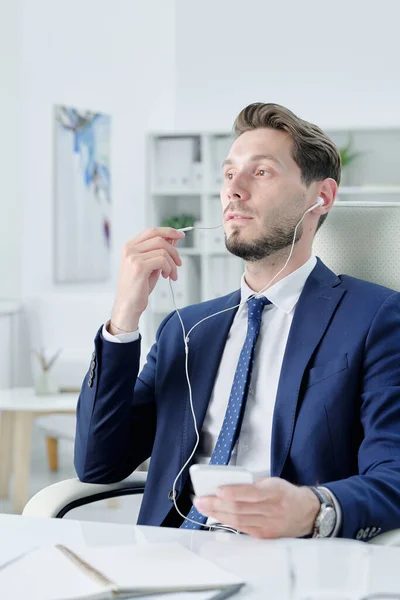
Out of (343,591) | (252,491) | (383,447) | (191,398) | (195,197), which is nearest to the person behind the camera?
(343,591)

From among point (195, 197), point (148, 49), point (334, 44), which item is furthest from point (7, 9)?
point (334, 44)

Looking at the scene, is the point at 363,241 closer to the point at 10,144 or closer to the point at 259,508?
the point at 259,508

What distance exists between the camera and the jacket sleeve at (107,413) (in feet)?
5.50

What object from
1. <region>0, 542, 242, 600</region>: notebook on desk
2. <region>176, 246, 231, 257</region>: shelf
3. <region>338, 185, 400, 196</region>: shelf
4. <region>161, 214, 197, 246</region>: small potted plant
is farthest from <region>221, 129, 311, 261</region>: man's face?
<region>161, 214, 197, 246</region>: small potted plant

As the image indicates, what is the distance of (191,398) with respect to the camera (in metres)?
1.69

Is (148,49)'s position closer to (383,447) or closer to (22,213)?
(22,213)

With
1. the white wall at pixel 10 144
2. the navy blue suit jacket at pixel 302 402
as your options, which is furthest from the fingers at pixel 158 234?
the white wall at pixel 10 144

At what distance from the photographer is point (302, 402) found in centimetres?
155

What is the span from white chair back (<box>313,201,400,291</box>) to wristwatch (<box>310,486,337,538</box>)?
2.31 feet

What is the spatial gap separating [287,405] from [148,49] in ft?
16.8

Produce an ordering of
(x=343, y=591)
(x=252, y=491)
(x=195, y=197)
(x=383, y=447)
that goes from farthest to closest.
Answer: (x=195, y=197)
(x=383, y=447)
(x=252, y=491)
(x=343, y=591)

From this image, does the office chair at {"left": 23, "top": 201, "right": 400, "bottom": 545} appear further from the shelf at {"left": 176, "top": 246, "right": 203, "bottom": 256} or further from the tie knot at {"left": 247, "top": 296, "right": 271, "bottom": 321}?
the shelf at {"left": 176, "top": 246, "right": 203, "bottom": 256}

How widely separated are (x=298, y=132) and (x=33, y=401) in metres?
2.79

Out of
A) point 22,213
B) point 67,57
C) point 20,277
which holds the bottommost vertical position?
point 20,277
